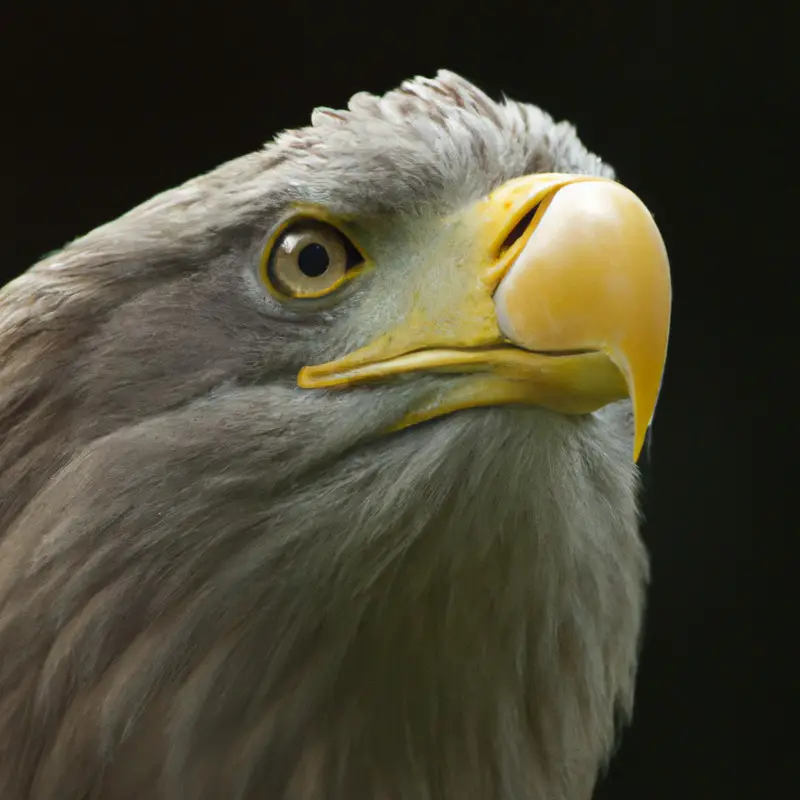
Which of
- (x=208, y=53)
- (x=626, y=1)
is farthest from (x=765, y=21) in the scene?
(x=208, y=53)

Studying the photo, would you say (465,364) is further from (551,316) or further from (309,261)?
(309,261)

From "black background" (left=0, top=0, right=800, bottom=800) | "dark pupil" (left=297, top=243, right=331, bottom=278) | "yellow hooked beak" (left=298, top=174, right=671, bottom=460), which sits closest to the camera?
"yellow hooked beak" (left=298, top=174, right=671, bottom=460)

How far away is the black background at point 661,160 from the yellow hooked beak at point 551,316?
156 cm

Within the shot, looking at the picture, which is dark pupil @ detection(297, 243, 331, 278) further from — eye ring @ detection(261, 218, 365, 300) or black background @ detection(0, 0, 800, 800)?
black background @ detection(0, 0, 800, 800)

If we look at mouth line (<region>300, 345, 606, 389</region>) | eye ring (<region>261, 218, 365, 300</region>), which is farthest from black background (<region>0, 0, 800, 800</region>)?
mouth line (<region>300, 345, 606, 389</region>)

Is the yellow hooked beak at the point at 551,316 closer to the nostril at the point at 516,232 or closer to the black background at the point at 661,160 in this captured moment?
the nostril at the point at 516,232

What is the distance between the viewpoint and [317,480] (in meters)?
1.09

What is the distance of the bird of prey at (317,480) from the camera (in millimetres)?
1062

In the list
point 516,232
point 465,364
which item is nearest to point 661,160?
point 516,232

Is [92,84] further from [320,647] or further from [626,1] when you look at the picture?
[320,647]

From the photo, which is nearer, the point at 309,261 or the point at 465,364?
the point at 465,364

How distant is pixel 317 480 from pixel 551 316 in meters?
0.30

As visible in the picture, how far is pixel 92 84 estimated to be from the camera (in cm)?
270

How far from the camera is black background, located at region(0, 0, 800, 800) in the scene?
2.49m
